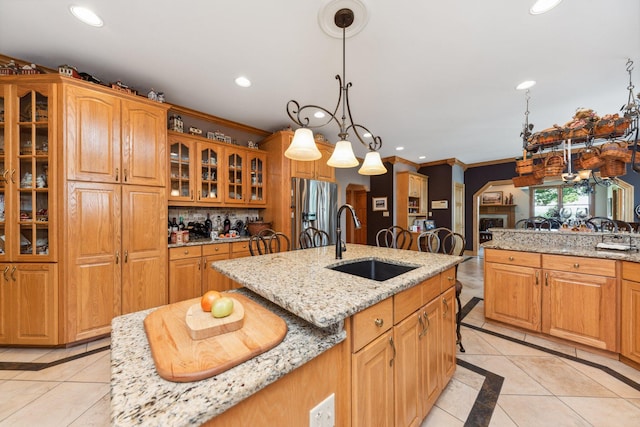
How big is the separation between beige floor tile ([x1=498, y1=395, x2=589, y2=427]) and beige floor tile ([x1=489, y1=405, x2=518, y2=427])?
0.10 ft

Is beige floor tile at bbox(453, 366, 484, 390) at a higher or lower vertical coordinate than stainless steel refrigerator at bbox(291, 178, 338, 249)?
lower

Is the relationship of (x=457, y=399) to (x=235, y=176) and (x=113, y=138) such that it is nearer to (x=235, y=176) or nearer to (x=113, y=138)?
(x=235, y=176)

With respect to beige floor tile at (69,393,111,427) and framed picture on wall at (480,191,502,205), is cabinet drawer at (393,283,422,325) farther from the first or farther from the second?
framed picture on wall at (480,191,502,205)

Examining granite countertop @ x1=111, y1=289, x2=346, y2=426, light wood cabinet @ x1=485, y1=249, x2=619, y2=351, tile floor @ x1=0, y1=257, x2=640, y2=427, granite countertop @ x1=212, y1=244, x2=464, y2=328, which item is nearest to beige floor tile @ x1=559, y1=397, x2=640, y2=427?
tile floor @ x1=0, y1=257, x2=640, y2=427

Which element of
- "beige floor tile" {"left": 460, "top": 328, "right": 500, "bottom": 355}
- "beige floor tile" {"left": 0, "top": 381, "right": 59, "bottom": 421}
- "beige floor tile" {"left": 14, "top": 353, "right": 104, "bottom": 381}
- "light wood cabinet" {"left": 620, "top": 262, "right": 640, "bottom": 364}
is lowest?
"beige floor tile" {"left": 460, "top": 328, "right": 500, "bottom": 355}

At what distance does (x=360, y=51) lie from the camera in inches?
80.8

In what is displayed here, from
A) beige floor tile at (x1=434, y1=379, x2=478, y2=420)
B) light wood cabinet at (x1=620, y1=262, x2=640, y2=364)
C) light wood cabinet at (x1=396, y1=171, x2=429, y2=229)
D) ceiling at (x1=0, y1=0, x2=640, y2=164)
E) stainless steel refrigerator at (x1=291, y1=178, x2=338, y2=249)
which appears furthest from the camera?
light wood cabinet at (x1=396, y1=171, x2=429, y2=229)

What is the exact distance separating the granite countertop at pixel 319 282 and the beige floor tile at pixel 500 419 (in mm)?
946

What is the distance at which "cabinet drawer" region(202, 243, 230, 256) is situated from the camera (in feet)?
9.88

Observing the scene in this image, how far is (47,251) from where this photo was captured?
2189mm

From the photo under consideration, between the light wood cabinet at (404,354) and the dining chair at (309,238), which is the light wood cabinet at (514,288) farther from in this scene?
the dining chair at (309,238)

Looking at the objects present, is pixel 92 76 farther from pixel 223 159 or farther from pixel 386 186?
pixel 386 186

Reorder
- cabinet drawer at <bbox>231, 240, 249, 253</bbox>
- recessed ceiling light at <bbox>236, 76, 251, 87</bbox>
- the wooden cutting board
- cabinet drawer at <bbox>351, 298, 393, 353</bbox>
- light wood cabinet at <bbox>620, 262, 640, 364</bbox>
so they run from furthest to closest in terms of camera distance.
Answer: cabinet drawer at <bbox>231, 240, 249, 253</bbox>
recessed ceiling light at <bbox>236, 76, 251, 87</bbox>
light wood cabinet at <bbox>620, 262, 640, 364</bbox>
cabinet drawer at <bbox>351, 298, 393, 353</bbox>
the wooden cutting board

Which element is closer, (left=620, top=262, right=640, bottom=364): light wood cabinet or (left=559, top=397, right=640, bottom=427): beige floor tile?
(left=559, top=397, right=640, bottom=427): beige floor tile
